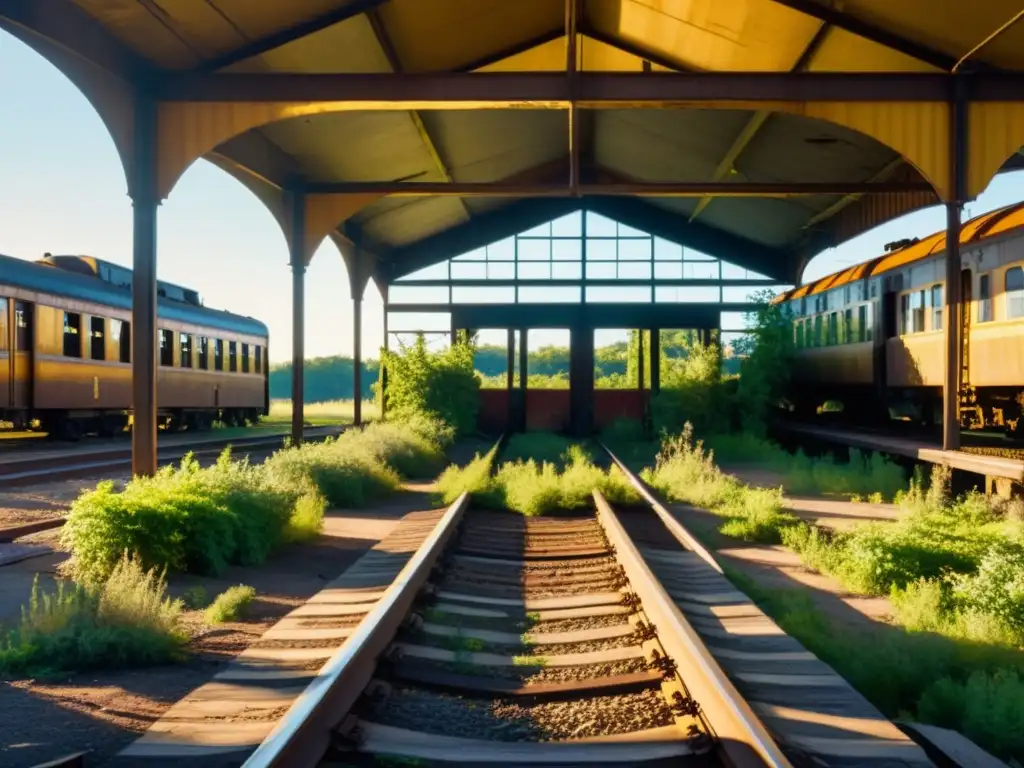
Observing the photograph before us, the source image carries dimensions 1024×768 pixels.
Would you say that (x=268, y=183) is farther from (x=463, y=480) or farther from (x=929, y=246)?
(x=929, y=246)

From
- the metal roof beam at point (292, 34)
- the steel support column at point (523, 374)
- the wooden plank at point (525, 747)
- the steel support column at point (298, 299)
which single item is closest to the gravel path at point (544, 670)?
the wooden plank at point (525, 747)

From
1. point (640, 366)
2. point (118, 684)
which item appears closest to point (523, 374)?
point (640, 366)

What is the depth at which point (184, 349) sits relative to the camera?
2444 cm

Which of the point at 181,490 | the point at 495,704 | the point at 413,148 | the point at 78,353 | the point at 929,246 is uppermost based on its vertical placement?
the point at 413,148

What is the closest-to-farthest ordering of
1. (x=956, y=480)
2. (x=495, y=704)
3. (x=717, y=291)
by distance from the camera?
1. (x=495, y=704)
2. (x=956, y=480)
3. (x=717, y=291)

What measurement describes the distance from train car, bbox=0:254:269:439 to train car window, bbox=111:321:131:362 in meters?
0.02

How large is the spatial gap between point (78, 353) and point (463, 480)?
36.4 feet

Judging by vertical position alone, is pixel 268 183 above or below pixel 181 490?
above

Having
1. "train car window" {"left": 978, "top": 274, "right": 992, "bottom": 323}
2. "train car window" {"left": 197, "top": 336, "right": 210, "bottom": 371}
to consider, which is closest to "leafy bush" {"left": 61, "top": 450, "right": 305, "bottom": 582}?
"train car window" {"left": 978, "top": 274, "right": 992, "bottom": 323}

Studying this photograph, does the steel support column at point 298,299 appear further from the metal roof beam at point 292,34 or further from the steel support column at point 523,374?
the steel support column at point 523,374

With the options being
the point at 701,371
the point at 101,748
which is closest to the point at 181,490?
the point at 101,748

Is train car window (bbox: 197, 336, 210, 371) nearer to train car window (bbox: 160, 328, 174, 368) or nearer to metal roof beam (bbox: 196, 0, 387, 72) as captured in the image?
train car window (bbox: 160, 328, 174, 368)

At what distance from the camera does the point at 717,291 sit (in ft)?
95.0

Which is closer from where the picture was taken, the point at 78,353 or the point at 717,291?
the point at 78,353
